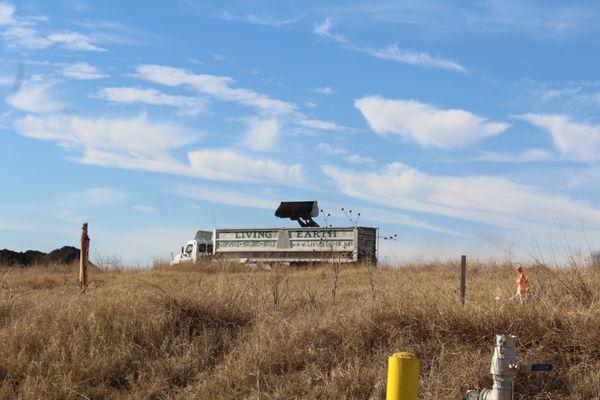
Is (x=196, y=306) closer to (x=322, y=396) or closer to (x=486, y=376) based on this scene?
(x=322, y=396)

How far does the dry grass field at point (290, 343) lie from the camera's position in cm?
638

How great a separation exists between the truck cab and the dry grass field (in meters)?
19.4

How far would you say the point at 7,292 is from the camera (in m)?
10.7

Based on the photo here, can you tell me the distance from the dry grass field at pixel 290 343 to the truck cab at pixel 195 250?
1941 cm

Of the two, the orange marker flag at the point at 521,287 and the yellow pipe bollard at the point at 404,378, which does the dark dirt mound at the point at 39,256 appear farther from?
the yellow pipe bollard at the point at 404,378

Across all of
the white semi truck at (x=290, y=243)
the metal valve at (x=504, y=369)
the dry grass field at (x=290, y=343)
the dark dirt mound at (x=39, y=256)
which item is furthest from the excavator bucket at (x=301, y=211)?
the metal valve at (x=504, y=369)

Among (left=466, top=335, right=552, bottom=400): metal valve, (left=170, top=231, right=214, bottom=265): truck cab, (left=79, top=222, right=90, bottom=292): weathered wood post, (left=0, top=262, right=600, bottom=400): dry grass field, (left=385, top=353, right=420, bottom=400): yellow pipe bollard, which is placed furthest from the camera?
(left=170, top=231, right=214, bottom=265): truck cab

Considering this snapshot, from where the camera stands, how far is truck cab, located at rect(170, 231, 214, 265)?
2855 cm

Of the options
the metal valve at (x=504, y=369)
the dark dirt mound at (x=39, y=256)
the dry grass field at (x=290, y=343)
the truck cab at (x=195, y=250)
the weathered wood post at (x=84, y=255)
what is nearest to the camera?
the metal valve at (x=504, y=369)

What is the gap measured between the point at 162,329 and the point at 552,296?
14.8 ft

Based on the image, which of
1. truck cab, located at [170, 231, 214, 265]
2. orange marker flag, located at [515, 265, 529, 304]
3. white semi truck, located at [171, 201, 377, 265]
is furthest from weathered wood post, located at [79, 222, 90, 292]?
truck cab, located at [170, 231, 214, 265]

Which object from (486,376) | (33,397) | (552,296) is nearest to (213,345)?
(33,397)

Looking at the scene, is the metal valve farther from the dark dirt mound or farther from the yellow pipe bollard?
the dark dirt mound

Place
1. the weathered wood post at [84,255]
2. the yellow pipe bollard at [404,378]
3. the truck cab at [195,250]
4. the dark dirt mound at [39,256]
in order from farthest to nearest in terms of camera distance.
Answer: the dark dirt mound at [39,256] < the truck cab at [195,250] < the weathered wood post at [84,255] < the yellow pipe bollard at [404,378]
